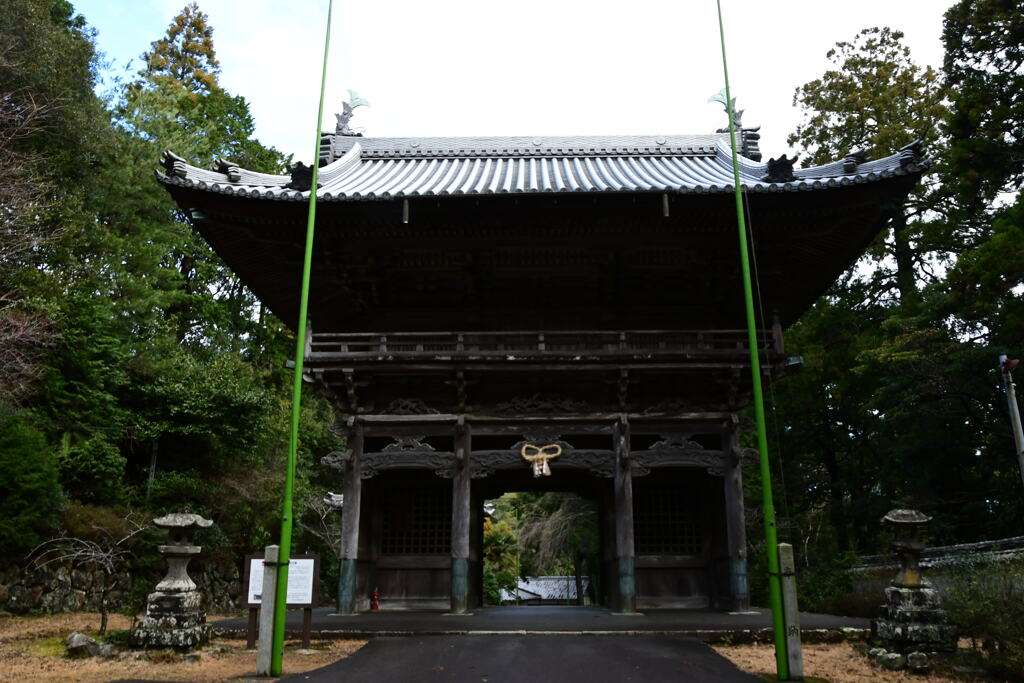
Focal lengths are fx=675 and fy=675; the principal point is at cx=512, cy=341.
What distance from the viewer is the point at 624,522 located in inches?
479

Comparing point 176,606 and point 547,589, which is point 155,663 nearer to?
point 176,606

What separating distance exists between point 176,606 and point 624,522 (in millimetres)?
7227

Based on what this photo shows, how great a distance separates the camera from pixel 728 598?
1270 centimetres

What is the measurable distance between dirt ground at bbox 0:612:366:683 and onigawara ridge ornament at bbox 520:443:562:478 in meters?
4.35

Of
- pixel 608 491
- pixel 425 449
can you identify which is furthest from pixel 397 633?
pixel 608 491

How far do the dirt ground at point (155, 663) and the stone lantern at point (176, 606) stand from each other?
20cm

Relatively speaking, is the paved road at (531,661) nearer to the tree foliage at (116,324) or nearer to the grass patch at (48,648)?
the grass patch at (48,648)

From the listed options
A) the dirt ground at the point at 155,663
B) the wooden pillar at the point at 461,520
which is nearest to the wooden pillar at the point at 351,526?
the wooden pillar at the point at 461,520

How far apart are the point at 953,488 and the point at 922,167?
12.2 metres

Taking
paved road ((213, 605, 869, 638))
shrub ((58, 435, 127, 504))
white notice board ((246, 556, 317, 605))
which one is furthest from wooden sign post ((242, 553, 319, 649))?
shrub ((58, 435, 127, 504))

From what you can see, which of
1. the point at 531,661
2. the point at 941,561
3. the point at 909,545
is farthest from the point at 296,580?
the point at 941,561

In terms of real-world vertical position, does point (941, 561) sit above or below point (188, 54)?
below

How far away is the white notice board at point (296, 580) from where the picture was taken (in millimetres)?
8406

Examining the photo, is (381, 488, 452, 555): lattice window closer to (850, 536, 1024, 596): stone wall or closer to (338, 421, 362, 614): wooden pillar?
(338, 421, 362, 614): wooden pillar
